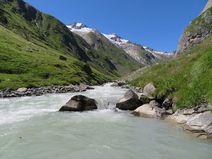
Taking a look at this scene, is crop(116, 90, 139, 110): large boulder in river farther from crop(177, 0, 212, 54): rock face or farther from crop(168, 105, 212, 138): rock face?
crop(177, 0, 212, 54): rock face

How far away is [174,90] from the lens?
3709 centimetres

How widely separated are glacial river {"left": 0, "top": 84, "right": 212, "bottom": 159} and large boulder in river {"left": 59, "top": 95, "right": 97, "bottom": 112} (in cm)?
483

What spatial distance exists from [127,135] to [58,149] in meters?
6.44

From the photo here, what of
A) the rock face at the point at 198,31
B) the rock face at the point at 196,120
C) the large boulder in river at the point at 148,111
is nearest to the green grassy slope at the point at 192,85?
the rock face at the point at 196,120

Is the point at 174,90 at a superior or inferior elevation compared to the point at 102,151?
superior

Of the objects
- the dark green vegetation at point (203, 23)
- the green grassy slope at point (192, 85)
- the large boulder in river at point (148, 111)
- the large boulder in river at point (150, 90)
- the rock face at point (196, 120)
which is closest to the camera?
the rock face at point (196, 120)

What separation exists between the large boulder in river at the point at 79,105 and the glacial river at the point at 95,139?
15.8 feet

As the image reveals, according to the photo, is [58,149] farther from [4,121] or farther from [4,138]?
[4,121]

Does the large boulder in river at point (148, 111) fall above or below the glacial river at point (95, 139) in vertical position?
above

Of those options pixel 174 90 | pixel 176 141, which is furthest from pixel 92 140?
pixel 174 90

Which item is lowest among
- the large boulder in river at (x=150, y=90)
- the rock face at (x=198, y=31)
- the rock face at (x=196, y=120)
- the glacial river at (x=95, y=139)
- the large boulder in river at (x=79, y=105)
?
the glacial river at (x=95, y=139)

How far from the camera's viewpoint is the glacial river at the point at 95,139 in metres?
19.3

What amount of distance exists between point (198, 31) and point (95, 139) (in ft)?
343

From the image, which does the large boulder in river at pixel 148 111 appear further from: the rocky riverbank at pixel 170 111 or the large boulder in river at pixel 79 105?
the large boulder in river at pixel 79 105
